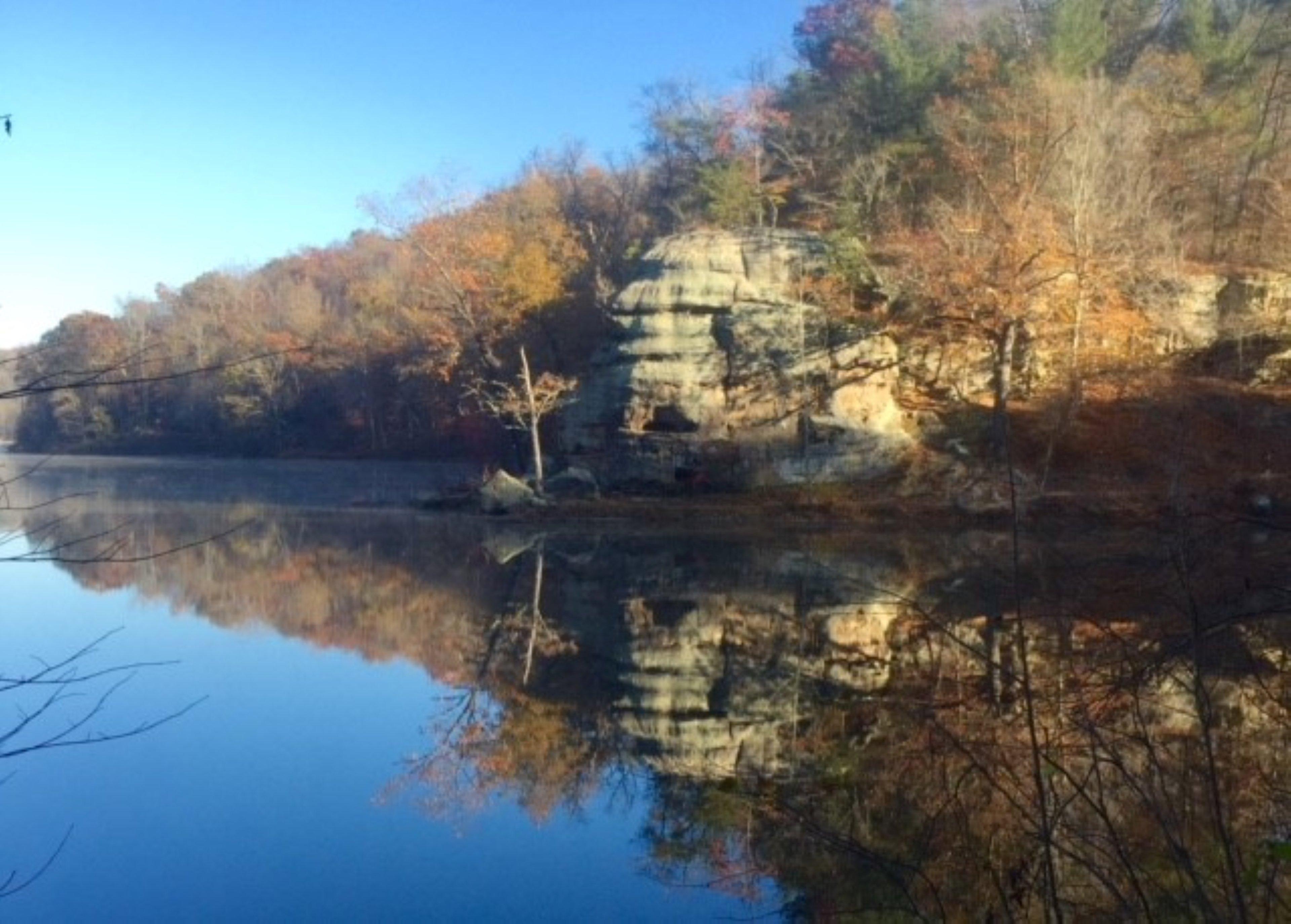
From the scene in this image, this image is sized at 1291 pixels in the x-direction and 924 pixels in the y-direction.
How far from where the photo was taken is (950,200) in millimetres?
31172

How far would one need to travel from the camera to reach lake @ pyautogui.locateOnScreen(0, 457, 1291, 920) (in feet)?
13.0

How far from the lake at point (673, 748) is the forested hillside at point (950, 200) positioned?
26.3 feet

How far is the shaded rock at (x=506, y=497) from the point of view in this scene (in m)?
27.5

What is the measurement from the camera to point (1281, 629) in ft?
26.0

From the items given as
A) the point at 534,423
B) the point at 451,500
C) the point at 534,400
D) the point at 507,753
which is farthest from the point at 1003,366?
the point at 507,753

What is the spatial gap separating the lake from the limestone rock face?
12089 millimetres

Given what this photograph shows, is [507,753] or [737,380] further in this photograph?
[737,380]

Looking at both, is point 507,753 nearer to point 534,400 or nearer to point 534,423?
point 534,423

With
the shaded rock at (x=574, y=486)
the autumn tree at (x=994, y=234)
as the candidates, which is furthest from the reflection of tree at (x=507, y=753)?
the shaded rock at (x=574, y=486)

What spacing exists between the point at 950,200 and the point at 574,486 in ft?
45.0

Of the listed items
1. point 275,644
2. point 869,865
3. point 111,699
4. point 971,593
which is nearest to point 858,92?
point 971,593

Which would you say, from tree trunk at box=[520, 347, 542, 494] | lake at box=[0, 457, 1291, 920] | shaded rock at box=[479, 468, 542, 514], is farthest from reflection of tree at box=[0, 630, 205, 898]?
tree trunk at box=[520, 347, 542, 494]

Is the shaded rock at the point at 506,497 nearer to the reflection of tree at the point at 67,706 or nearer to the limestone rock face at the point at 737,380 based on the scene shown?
the limestone rock face at the point at 737,380

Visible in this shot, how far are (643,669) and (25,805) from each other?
526 cm
